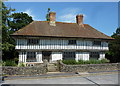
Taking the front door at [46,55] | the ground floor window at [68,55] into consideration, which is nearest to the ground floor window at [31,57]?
the front door at [46,55]

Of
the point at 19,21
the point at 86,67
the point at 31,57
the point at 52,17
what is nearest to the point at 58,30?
the point at 52,17

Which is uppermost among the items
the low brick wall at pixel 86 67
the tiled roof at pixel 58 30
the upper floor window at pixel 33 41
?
the tiled roof at pixel 58 30

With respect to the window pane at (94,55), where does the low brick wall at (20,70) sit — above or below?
below

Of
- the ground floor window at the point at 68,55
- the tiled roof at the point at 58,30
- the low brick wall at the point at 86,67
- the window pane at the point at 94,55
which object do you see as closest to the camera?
the low brick wall at the point at 86,67

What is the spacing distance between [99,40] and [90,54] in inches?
106

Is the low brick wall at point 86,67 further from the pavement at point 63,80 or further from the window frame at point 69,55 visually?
the window frame at point 69,55

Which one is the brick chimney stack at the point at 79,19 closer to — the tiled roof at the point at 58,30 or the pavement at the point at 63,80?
the tiled roof at the point at 58,30

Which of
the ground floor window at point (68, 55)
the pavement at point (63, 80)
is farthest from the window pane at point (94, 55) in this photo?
the pavement at point (63, 80)

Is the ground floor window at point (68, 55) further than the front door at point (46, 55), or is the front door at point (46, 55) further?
the ground floor window at point (68, 55)

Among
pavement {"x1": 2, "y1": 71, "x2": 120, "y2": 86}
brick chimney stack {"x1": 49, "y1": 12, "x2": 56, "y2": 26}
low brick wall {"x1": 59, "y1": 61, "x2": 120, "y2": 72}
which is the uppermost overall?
brick chimney stack {"x1": 49, "y1": 12, "x2": 56, "y2": 26}

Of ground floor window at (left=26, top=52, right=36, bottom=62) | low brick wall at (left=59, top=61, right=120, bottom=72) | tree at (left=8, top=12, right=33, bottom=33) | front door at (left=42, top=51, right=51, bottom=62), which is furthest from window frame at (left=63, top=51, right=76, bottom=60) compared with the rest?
tree at (left=8, top=12, right=33, bottom=33)

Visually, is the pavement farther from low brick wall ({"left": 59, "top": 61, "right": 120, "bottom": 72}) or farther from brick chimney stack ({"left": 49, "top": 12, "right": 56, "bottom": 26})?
brick chimney stack ({"left": 49, "top": 12, "right": 56, "bottom": 26})

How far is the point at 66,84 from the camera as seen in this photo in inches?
375

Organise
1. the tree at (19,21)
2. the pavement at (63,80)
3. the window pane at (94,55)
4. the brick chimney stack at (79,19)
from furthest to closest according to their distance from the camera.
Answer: the tree at (19,21) < the brick chimney stack at (79,19) < the window pane at (94,55) < the pavement at (63,80)
